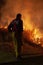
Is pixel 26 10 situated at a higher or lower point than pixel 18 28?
higher

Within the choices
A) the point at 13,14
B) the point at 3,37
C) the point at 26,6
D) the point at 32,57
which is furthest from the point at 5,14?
the point at 32,57

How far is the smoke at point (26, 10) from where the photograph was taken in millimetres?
24672

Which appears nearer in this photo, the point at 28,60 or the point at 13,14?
the point at 28,60

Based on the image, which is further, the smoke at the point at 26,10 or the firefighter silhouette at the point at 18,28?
the smoke at the point at 26,10

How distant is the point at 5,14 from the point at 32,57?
14.9 m

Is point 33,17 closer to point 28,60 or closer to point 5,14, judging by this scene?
point 5,14

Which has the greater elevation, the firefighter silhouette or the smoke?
the smoke

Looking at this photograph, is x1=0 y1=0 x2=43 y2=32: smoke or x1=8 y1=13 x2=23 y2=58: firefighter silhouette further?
x1=0 y1=0 x2=43 y2=32: smoke

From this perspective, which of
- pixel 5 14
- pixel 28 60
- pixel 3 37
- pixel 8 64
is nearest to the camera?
pixel 8 64

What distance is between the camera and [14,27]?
970cm

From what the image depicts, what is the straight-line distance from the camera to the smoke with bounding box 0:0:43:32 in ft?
80.9

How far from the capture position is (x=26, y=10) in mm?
25328

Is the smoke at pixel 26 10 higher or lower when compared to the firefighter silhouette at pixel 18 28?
higher

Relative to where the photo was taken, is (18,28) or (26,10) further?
(26,10)
